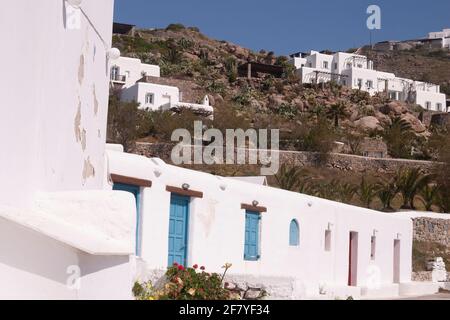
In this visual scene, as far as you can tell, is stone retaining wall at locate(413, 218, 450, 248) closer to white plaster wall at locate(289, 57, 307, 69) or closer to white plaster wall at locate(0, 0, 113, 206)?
white plaster wall at locate(0, 0, 113, 206)

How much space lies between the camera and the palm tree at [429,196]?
37584 mm

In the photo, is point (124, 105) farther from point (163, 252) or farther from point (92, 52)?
point (92, 52)

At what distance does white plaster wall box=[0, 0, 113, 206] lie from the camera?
18.4ft

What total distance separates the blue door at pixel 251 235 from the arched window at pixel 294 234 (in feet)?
5.18

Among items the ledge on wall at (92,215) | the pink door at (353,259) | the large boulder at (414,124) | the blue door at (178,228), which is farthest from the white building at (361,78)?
the ledge on wall at (92,215)

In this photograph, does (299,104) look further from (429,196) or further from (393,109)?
(429,196)

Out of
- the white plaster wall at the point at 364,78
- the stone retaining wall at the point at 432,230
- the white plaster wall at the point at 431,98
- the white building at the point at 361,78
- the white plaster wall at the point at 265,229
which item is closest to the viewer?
the white plaster wall at the point at 265,229

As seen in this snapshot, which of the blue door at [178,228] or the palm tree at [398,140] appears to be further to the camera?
the palm tree at [398,140]

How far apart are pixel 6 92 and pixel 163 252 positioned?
8.24 metres

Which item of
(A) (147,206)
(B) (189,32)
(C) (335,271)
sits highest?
(B) (189,32)

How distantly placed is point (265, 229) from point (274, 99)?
166 ft

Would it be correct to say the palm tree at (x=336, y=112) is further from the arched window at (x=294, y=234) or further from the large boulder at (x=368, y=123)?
the arched window at (x=294, y=234)
